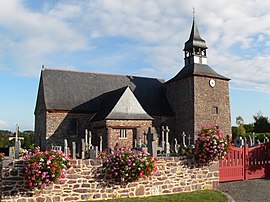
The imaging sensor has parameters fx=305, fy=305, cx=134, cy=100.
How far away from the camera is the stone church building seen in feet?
81.3

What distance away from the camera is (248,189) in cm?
1084

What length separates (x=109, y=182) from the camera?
905 centimetres

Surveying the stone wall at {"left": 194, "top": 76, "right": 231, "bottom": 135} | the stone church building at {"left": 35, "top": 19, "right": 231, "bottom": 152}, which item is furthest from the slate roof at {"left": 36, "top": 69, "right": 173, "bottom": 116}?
the stone wall at {"left": 194, "top": 76, "right": 231, "bottom": 135}

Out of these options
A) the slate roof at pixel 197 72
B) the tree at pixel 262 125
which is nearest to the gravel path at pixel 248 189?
the slate roof at pixel 197 72

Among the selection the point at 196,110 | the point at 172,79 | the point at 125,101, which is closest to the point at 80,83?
the point at 125,101

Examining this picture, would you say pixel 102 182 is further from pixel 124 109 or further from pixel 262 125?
pixel 262 125

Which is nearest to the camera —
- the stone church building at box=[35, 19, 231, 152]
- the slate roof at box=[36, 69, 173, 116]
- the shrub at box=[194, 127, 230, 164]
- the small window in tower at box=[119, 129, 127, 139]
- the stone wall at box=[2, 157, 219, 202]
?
the stone wall at box=[2, 157, 219, 202]

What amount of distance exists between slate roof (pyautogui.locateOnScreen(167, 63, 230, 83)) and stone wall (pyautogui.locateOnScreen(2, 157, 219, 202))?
18.3 meters

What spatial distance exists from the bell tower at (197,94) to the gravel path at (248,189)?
15.4 m

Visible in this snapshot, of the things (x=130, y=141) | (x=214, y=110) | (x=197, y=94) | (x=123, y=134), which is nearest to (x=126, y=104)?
(x=123, y=134)

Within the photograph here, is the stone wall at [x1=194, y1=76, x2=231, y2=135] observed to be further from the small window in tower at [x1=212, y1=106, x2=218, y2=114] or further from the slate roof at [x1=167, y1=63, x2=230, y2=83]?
the slate roof at [x1=167, y1=63, x2=230, y2=83]

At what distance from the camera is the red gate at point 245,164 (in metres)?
11.7

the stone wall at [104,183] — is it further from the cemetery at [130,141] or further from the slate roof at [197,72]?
the slate roof at [197,72]

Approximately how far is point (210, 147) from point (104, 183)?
3960 millimetres
